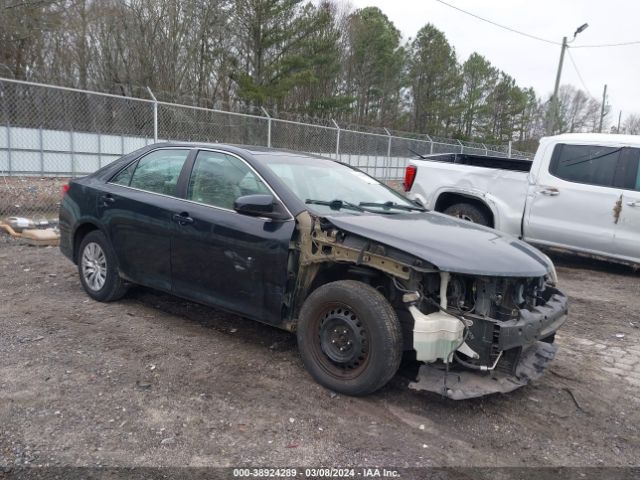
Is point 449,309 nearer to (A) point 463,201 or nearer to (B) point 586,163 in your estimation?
(B) point 586,163

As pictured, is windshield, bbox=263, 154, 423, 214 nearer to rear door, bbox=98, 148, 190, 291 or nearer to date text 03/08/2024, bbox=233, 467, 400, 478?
rear door, bbox=98, 148, 190, 291

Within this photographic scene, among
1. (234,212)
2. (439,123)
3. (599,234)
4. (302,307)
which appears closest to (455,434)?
(302,307)

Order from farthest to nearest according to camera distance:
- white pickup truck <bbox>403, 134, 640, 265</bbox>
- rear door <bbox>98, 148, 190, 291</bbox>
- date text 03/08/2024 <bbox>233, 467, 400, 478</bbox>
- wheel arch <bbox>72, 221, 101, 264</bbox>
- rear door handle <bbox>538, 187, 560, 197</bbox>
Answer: rear door handle <bbox>538, 187, 560, 197</bbox>
white pickup truck <bbox>403, 134, 640, 265</bbox>
wheel arch <bbox>72, 221, 101, 264</bbox>
rear door <bbox>98, 148, 190, 291</bbox>
date text 03/08/2024 <bbox>233, 467, 400, 478</bbox>

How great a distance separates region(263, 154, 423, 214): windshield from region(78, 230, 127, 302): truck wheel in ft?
6.22

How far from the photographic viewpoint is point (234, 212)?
392 centimetres

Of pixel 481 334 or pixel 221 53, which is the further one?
pixel 221 53

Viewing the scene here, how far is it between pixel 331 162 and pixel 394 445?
8.84ft

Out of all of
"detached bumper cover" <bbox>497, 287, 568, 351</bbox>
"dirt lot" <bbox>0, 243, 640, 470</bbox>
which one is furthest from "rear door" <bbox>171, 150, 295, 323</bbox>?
"detached bumper cover" <bbox>497, 287, 568, 351</bbox>

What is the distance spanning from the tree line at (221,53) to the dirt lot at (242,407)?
12635mm

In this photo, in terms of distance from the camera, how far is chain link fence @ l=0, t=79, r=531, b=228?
1067 centimetres

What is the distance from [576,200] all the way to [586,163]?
54cm

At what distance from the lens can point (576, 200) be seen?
704 centimetres

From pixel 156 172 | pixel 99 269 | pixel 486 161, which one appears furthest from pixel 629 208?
→ pixel 99 269

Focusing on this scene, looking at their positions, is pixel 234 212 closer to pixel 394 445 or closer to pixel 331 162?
pixel 331 162
